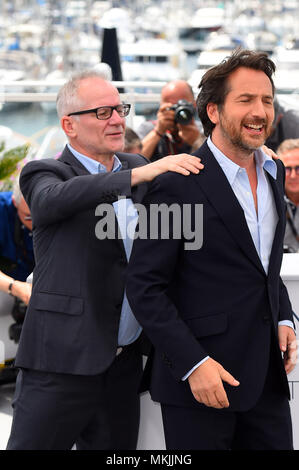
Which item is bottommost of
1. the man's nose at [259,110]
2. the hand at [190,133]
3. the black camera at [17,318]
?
the black camera at [17,318]

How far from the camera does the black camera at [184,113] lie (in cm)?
464

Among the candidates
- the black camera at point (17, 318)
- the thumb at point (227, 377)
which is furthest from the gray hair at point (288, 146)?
the thumb at point (227, 377)

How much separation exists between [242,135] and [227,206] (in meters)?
0.20

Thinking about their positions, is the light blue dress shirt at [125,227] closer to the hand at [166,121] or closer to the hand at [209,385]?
the hand at [209,385]

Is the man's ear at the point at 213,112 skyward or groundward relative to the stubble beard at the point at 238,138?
skyward

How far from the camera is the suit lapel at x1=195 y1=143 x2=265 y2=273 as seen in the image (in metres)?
1.90

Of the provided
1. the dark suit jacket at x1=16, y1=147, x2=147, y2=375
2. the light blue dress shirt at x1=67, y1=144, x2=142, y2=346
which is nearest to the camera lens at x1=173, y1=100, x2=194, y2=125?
the light blue dress shirt at x1=67, y1=144, x2=142, y2=346

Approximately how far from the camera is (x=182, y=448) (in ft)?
6.53

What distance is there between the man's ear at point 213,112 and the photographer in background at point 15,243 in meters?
1.62

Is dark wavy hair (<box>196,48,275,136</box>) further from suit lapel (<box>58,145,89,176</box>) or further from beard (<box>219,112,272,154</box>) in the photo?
suit lapel (<box>58,145,89,176</box>)

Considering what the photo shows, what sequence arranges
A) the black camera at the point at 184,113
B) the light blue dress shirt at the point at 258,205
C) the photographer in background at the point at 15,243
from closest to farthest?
the light blue dress shirt at the point at 258,205
the photographer in background at the point at 15,243
the black camera at the point at 184,113

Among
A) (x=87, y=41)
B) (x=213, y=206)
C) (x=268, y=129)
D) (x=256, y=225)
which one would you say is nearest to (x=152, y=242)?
(x=213, y=206)

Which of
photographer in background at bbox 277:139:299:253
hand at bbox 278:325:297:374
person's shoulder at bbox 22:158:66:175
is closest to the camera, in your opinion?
hand at bbox 278:325:297:374
